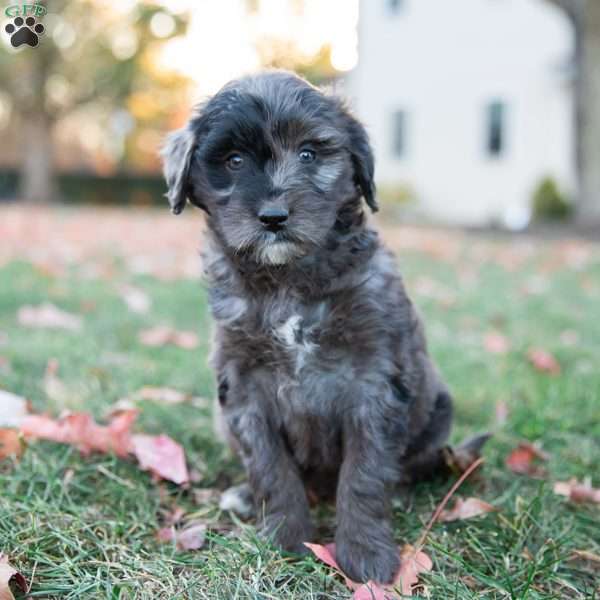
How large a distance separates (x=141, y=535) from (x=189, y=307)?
3.86 meters

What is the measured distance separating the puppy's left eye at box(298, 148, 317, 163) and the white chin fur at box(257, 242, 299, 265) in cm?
32

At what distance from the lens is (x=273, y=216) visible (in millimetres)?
2342

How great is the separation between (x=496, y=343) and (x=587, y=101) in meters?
10.6

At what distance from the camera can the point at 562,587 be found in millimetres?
2236

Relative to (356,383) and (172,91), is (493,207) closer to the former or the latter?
(172,91)

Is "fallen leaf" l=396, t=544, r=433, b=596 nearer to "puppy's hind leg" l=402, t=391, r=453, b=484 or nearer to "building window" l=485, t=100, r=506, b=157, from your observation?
"puppy's hind leg" l=402, t=391, r=453, b=484

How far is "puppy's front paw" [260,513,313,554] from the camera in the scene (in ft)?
7.98

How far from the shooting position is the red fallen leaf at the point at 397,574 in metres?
2.12

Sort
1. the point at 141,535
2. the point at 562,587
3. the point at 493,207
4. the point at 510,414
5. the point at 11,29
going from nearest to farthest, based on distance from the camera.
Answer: the point at 562,587 < the point at 141,535 < the point at 11,29 < the point at 510,414 < the point at 493,207

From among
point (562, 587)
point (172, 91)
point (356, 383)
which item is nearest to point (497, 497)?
point (562, 587)

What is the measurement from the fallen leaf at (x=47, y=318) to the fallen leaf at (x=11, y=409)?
189 centimetres

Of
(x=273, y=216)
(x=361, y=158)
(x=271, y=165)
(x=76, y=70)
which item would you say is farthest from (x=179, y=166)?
A: (x=76, y=70)

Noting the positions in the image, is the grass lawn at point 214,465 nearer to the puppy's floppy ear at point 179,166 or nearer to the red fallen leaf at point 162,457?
the red fallen leaf at point 162,457

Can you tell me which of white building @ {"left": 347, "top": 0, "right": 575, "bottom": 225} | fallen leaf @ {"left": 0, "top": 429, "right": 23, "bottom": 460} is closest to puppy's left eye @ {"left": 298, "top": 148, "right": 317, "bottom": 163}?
fallen leaf @ {"left": 0, "top": 429, "right": 23, "bottom": 460}
